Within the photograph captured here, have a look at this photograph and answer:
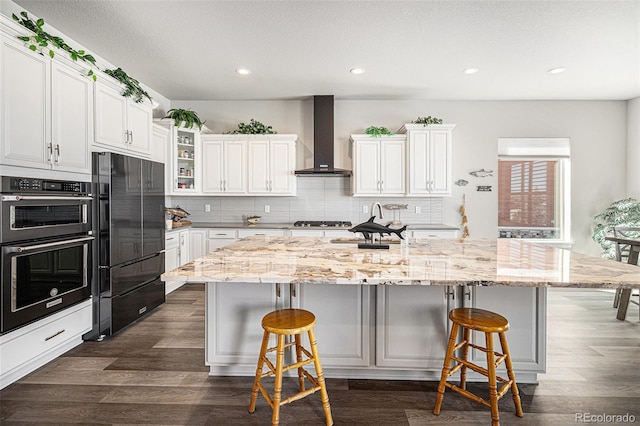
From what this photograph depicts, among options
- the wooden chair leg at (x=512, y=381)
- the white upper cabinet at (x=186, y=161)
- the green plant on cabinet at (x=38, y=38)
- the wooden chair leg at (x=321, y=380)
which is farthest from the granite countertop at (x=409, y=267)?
the white upper cabinet at (x=186, y=161)

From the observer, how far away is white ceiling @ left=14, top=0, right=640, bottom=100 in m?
2.59

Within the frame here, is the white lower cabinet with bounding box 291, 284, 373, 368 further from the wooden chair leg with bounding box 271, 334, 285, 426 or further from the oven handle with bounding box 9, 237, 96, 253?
the oven handle with bounding box 9, 237, 96, 253

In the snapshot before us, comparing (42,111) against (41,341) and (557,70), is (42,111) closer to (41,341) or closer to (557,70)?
(41,341)

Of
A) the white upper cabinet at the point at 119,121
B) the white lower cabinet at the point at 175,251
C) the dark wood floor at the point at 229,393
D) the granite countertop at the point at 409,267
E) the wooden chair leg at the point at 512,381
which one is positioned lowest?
the dark wood floor at the point at 229,393

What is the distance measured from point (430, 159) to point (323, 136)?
156cm

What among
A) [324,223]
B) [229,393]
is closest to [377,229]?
[229,393]

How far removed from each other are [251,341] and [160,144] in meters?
3.16

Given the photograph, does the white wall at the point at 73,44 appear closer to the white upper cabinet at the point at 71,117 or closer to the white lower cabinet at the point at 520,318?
the white upper cabinet at the point at 71,117

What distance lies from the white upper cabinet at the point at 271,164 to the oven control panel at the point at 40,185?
90.2 inches

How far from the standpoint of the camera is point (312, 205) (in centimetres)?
505

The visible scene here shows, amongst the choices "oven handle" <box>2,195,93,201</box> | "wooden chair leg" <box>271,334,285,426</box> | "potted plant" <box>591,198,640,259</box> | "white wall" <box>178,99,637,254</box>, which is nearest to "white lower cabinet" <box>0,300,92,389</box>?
"oven handle" <box>2,195,93,201</box>

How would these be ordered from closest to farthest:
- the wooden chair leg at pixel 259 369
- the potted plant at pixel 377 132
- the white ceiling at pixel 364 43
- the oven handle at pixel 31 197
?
the wooden chair leg at pixel 259 369 → the oven handle at pixel 31 197 → the white ceiling at pixel 364 43 → the potted plant at pixel 377 132

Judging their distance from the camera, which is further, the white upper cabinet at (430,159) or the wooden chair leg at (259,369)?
the white upper cabinet at (430,159)

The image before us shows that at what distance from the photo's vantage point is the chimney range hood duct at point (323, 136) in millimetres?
4664
